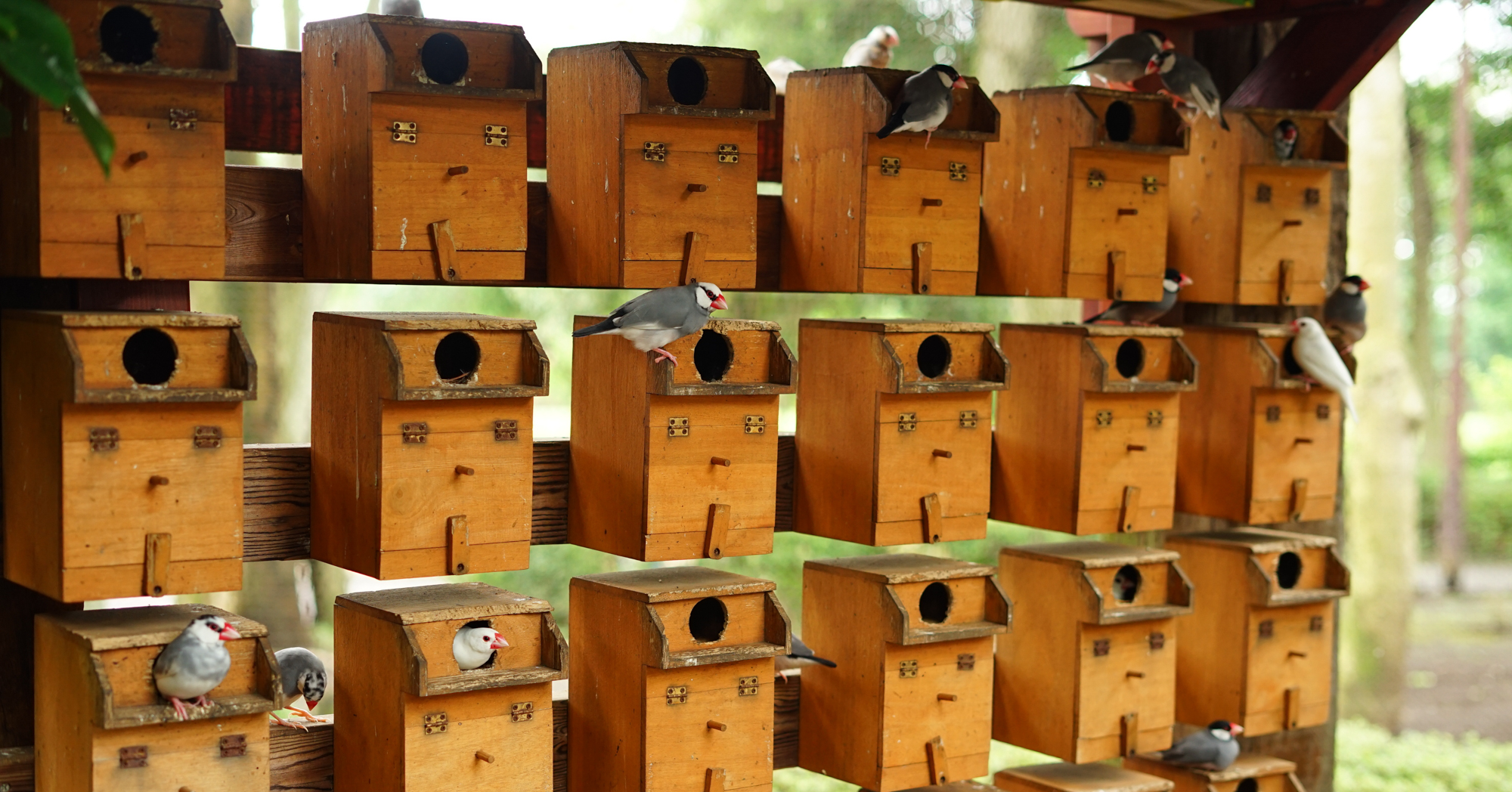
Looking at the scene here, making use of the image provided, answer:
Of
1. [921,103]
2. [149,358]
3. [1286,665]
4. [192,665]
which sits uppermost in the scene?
[921,103]

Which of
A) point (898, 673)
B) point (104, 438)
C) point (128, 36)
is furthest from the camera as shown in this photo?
point (898, 673)

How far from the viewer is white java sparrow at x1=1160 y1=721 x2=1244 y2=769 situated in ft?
12.0

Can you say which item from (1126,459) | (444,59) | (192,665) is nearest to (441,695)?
(192,665)

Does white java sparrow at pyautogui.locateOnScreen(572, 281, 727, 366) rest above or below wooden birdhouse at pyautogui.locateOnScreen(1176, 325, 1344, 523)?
above

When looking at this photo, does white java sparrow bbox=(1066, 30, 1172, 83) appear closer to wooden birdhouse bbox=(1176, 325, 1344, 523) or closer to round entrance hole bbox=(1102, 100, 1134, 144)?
round entrance hole bbox=(1102, 100, 1134, 144)

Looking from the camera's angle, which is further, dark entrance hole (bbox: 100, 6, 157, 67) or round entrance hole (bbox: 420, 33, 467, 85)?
round entrance hole (bbox: 420, 33, 467, 85)

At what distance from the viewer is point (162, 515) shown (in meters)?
2.29

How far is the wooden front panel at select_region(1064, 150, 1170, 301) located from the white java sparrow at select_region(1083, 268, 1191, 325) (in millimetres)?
224

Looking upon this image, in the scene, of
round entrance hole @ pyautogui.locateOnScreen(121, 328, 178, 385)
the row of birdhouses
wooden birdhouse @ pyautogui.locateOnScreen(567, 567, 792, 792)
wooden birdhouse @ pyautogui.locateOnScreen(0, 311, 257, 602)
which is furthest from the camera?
wooden birdhouse @ pyautogui.locateOnScreen(567, 567, 792, 792)

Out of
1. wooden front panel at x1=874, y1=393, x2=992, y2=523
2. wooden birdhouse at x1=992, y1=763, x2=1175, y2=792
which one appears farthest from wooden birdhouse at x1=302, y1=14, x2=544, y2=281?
wooden birdhouse at x1=992, y1=763, x2=1175, y2=792

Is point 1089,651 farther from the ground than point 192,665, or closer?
closer

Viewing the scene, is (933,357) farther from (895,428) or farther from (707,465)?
(707,465)

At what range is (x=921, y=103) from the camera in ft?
9.54

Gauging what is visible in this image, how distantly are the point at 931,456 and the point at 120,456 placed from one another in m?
1.57
